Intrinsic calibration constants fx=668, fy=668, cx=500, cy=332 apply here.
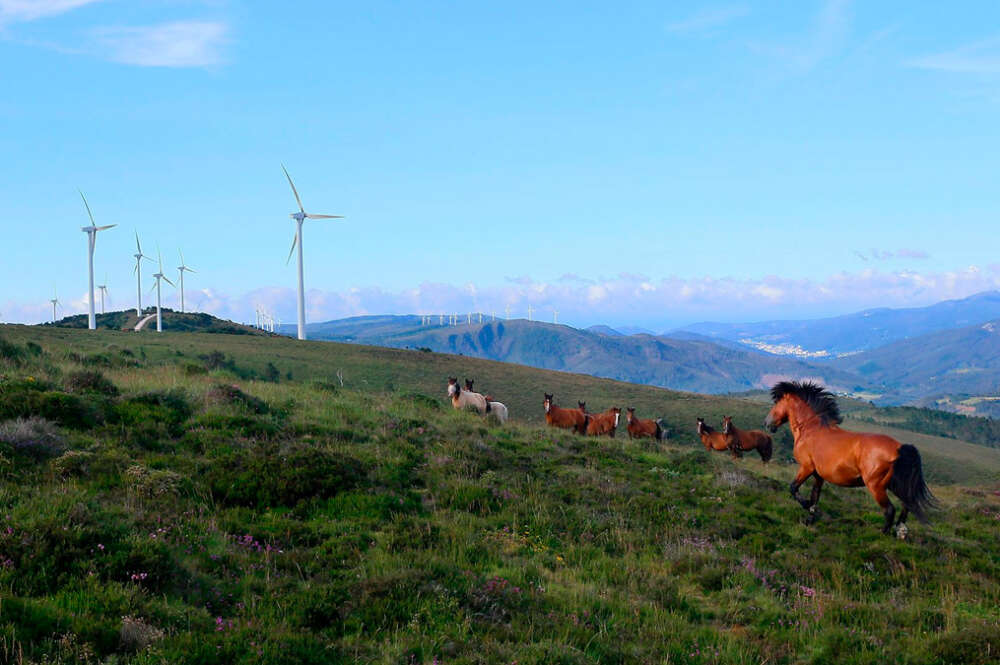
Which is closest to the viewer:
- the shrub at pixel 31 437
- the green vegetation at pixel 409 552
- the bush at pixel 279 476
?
the green vegetation at pixel 409 552

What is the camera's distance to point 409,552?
912 centimetres

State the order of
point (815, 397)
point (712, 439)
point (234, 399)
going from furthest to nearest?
point (712, 439) → point (234, 399) → point (815, 397)

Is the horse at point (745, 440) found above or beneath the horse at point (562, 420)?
beneath

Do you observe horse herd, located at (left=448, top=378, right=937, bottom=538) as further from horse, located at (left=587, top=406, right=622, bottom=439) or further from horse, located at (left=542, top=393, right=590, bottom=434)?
horse, located at (left=542, top=393, right=590, bottom=434)

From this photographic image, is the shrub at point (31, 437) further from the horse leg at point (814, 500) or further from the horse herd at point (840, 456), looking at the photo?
the horse leg at point (814, 500)

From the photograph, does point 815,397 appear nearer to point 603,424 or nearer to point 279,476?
point 279,476

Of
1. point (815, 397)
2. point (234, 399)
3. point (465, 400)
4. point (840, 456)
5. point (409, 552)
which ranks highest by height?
point (815, 397)

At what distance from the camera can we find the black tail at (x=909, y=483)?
1160cm

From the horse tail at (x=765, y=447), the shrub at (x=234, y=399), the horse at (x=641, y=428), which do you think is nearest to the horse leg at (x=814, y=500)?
the shrub at (x=234, y=399)

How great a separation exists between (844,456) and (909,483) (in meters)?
1.21

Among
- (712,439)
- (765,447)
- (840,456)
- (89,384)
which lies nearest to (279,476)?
(89,384)

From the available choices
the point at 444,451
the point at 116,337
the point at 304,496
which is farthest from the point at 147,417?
the point at 116,337

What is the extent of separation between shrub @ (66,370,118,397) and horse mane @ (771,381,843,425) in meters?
15.2

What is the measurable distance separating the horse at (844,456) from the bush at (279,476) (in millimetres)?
8947
